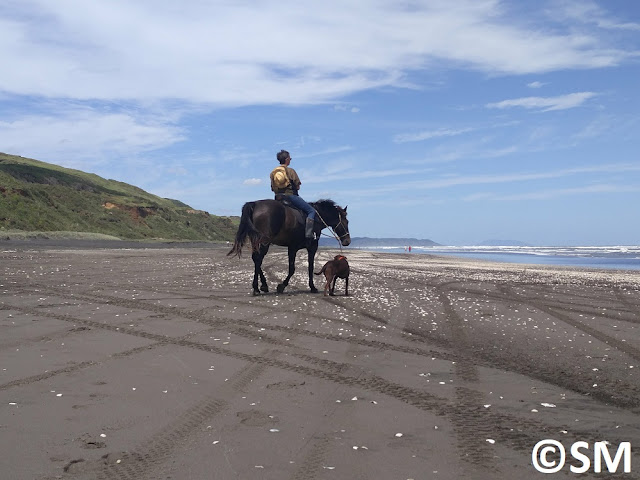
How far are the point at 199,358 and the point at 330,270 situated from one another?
7546 mm

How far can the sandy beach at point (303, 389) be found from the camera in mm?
4059

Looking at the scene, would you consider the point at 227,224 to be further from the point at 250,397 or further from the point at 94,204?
the point at 250,397

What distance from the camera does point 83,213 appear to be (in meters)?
81.6

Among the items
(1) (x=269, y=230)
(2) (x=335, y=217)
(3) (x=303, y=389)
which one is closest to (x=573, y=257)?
(2) (x=335, y=217)

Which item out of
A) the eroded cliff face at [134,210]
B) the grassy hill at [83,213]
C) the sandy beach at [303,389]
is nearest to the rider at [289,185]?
the sandy beach at [303,389]

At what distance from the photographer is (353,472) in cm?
386

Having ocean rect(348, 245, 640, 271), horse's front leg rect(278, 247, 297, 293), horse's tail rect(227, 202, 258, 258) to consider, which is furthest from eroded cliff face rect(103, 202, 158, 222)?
horse's tail rect(227, 202, 258, 258)

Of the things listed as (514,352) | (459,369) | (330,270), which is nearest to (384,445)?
(459,369)

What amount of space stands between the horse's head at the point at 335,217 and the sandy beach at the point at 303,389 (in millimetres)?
4839

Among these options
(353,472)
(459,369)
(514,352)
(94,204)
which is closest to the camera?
(353,472)

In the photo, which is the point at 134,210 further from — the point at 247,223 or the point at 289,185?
the point at 247,223

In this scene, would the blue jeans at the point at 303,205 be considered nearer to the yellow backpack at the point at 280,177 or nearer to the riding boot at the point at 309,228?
the riding boot at the point at 309,228

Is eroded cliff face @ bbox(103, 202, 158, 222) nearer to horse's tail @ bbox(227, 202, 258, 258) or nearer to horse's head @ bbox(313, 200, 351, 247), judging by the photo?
horse's head @ bbox(313, 200, 351, 247)

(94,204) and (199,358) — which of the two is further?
(94,204)
